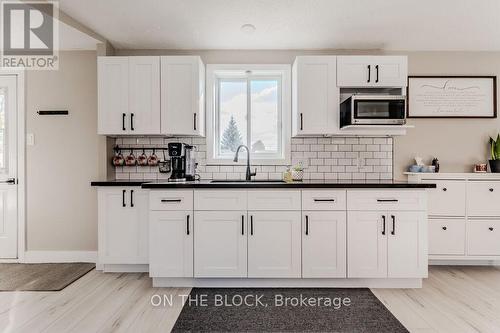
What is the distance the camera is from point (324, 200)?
2693 millimetres

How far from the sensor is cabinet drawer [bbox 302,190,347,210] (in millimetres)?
2693

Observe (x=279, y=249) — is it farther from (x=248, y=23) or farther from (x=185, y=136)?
(x=248, y=23)

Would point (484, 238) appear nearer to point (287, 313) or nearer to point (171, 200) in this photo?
point (287, 313)

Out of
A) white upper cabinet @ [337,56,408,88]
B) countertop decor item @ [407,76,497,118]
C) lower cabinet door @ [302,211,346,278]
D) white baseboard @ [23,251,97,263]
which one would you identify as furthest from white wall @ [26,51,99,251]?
countertop decor item @ [407,76,497,118]

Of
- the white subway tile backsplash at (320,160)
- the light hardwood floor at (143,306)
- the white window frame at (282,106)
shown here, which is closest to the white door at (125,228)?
the light hardwood floor at (143,306)

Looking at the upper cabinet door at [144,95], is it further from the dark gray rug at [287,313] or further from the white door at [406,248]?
the white door at [406,248]

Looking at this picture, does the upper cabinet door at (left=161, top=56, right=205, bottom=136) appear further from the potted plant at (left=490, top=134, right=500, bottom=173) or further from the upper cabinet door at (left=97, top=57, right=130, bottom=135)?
the potted plant at (left=490, top=134, right=500, bottom=173)

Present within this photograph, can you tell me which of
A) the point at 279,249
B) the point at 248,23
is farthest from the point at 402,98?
the point at 279,249

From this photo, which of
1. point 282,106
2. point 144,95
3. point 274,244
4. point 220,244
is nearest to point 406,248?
point 274,244

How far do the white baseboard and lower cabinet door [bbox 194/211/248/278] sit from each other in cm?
160

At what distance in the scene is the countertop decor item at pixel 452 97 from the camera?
3508 millimetres

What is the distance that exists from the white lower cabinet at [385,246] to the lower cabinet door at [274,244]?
1.60ft

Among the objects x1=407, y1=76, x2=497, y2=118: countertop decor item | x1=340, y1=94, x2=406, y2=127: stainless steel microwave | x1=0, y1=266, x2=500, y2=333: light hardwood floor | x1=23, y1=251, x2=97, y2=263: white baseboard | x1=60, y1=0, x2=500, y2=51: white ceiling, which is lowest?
x1=0, y1=266, x2=500, y2=333: light hardwood floor

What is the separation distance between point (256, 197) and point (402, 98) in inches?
70.0
